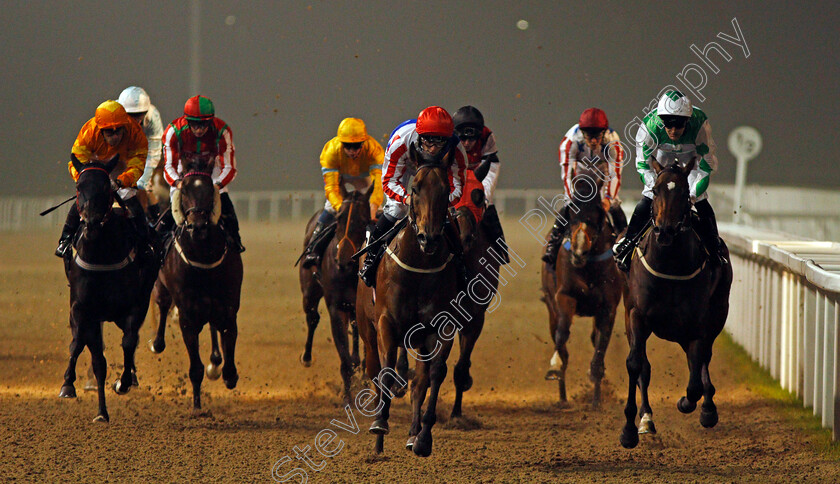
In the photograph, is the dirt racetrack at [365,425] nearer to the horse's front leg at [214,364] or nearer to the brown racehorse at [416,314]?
the horse's front leg at [214,364]

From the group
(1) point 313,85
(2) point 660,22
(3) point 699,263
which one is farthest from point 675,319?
(1) point 313,85

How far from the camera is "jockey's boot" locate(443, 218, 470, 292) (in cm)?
579

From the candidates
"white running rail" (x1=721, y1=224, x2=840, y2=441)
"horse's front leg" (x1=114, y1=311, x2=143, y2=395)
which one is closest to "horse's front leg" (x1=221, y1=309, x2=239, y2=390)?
"horse's front leg" (x1=114, y1=311, x2=143, y2=395)

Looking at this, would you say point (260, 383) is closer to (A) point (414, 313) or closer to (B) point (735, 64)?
(A) point (414, 313)

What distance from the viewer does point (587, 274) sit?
827 centimetres

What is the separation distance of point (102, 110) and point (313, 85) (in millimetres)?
25997

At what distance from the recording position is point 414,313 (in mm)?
5742

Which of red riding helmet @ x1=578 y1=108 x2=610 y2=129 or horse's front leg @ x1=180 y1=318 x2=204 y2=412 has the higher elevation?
red riding helmet @ x1=578 y1=108 x2=610 y2=129

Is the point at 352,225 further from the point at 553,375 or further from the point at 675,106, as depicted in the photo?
the point at 675,106

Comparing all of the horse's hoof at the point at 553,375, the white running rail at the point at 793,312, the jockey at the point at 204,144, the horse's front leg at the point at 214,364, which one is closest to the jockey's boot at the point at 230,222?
the jockey at the point at 204,144

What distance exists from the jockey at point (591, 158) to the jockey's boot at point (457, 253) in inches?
103

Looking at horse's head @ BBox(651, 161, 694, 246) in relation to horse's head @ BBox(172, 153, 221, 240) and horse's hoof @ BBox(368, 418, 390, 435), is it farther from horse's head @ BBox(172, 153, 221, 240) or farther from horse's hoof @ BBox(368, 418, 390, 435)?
horse's head @ BBox(172, 153, 221, 240)

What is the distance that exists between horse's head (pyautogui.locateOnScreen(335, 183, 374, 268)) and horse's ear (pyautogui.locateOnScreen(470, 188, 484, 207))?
42.7 inches

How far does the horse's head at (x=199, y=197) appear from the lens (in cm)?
700
